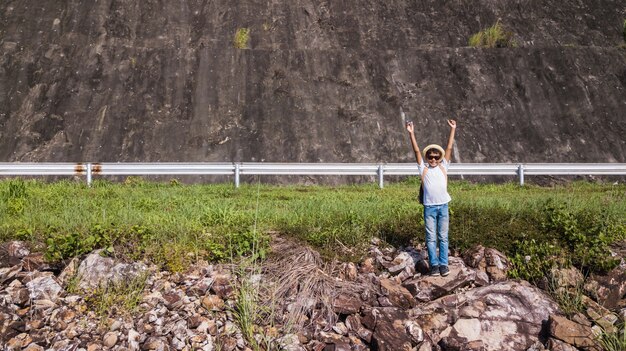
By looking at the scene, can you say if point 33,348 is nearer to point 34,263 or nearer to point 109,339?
point 109,339

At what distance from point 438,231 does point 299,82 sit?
1540cm

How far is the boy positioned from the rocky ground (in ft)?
0.92

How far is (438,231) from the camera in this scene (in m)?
7.12

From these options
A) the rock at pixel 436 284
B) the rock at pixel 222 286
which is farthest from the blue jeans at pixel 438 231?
the rock at pixel 222 286

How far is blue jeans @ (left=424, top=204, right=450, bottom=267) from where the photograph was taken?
278 inches

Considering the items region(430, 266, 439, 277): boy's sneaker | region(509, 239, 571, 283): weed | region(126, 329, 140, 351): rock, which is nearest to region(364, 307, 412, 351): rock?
region(430, 266, 439, 277): boy's sneaker

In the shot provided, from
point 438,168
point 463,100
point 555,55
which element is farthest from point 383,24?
point 438,168

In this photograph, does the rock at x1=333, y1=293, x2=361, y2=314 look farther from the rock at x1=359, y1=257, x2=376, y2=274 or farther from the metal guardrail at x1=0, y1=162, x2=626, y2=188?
the metal guardrail at x1=0, y1=162, x2=626, y2=188

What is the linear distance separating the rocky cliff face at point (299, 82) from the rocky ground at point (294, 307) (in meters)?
12.2

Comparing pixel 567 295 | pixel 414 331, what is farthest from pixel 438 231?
pixel 567 295

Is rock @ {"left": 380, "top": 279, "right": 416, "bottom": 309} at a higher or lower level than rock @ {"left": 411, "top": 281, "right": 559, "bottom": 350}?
higher

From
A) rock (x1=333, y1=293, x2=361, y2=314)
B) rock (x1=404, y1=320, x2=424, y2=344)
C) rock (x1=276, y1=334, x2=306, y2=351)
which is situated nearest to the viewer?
rock (x1=276, y1=334, x2=306, y2=351)

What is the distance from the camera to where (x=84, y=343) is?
20.6 feet

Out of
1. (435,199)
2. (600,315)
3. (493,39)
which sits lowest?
(600,315)
